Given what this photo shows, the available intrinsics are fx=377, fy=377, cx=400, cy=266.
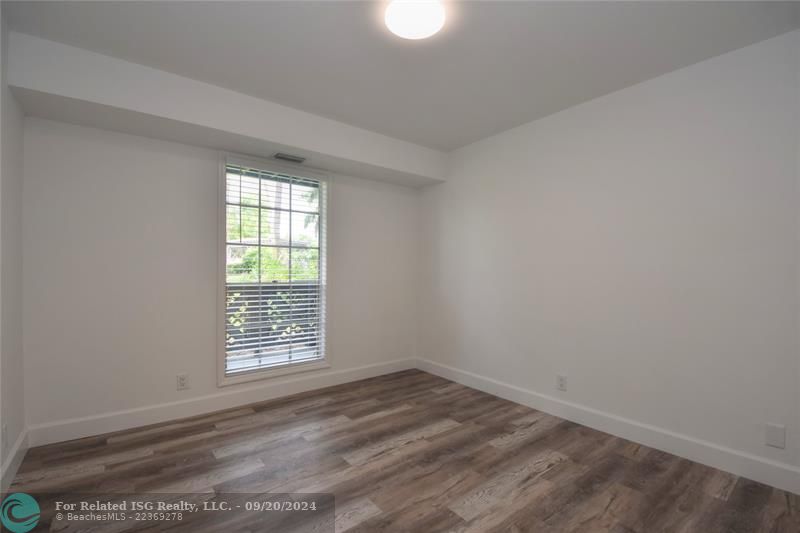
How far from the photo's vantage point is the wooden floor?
6.35ft

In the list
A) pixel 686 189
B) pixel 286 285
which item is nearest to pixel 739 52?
pixel 686 189

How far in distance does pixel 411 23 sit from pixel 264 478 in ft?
9.02

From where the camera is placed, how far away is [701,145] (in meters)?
2.52

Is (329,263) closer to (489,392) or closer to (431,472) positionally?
(489,392)

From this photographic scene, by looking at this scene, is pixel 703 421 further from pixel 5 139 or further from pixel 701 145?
pixel 5 139

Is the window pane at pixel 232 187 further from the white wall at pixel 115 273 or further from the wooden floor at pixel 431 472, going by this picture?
the wooden floor at pixel 431 472

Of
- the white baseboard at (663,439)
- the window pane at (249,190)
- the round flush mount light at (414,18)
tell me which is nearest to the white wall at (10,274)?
the window pane at (249,190)

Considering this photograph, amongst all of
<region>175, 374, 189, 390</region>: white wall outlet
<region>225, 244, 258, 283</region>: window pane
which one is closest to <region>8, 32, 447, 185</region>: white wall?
<region>225, 244, 258, 283</region>: window pane

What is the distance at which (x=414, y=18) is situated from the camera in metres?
2.04

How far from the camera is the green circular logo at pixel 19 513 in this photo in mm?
1785

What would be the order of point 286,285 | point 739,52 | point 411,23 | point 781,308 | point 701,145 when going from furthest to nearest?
point 286,285 < point 701,145 < point 739,52 < point 781,308 < point 411,23

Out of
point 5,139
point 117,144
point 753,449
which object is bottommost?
point 753,449

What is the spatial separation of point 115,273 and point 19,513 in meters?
1.59

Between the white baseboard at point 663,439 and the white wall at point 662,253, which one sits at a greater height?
the white wall at point 662,253
